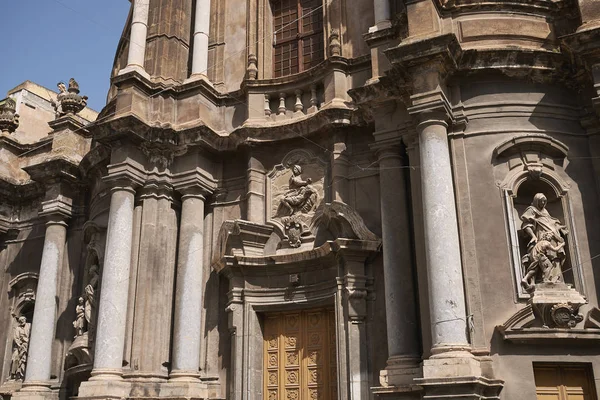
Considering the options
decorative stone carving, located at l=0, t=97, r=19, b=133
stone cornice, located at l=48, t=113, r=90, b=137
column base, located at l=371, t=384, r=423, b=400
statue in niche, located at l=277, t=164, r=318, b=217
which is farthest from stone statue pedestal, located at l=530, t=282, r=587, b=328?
decorative stone carving, located at l=0, t=97, r=19, b=133

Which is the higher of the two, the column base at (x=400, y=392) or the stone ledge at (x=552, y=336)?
Result: the stone ledge at (x=552, y=336)

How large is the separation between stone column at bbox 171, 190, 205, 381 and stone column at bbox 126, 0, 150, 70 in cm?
325

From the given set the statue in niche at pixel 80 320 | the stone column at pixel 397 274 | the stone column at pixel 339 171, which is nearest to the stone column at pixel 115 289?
the statue in niche at pixel 80 320

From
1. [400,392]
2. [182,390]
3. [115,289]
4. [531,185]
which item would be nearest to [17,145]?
[115,289]

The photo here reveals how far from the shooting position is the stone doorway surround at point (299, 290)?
37.4 feet

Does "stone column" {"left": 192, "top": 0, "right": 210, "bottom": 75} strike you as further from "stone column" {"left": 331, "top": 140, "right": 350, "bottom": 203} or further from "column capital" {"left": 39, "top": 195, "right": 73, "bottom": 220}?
"column capital" {"left": 39, "top": 195, "right": 73, "bottom": 220}

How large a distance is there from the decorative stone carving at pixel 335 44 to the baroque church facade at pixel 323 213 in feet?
0.15

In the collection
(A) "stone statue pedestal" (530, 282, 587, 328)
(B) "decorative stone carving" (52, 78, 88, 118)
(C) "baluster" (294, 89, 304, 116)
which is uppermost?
(B) "decorative stone carving" (52, 78, 88, 118)

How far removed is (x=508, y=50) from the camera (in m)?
10.9

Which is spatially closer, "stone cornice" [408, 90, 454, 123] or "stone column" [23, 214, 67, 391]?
"stone cornice" [408, 90, 454, 123]

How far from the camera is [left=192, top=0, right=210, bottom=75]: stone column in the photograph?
14.7 m

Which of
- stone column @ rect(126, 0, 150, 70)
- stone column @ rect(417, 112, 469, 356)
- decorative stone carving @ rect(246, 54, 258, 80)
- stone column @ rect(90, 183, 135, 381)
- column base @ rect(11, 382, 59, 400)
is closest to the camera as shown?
stone column @ rect(417, 112, 469, 356)

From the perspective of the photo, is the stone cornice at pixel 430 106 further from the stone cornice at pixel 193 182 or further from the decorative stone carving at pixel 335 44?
the stone cornice at pixel 193 182

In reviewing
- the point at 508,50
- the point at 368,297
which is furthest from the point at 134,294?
the point at 508,50
